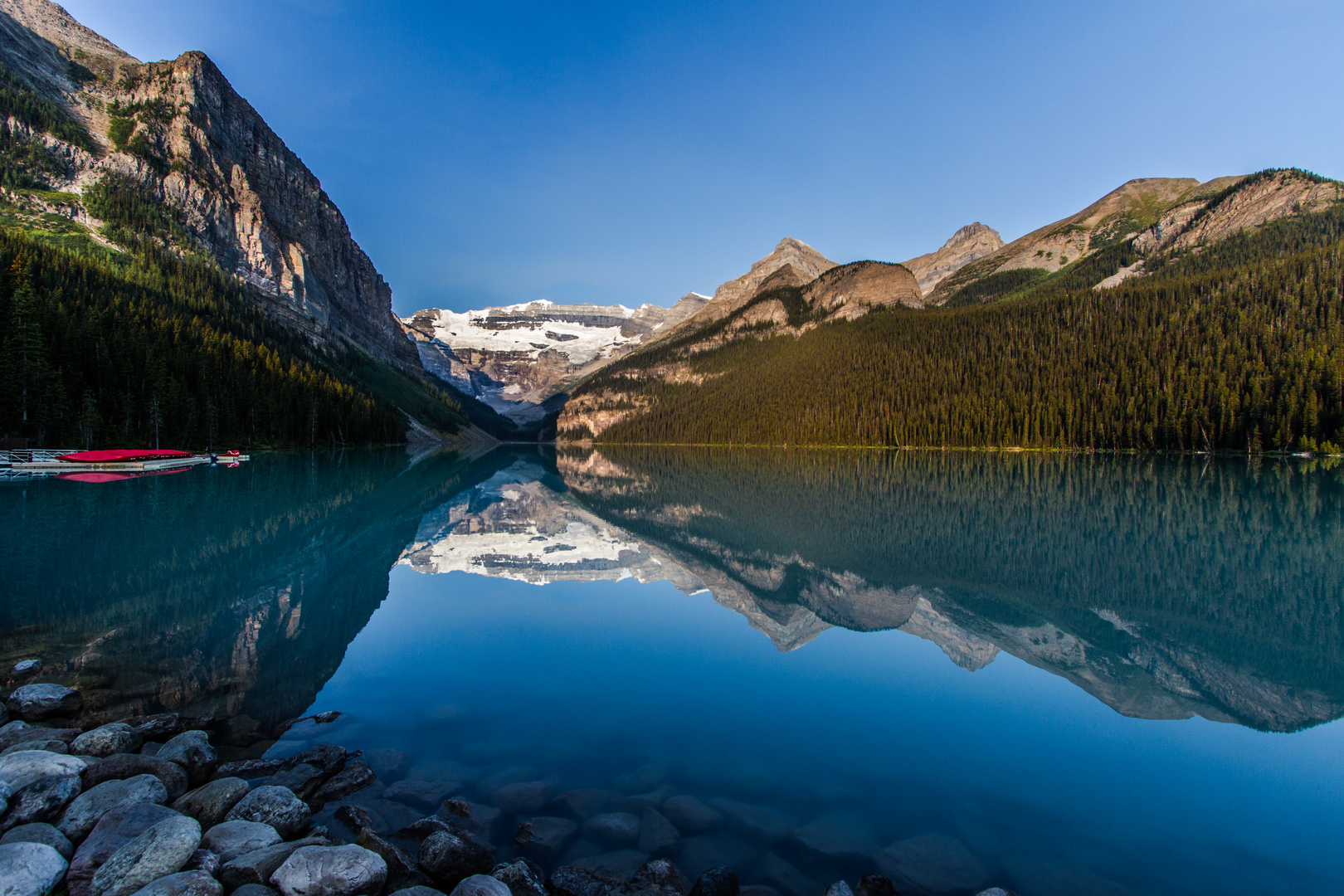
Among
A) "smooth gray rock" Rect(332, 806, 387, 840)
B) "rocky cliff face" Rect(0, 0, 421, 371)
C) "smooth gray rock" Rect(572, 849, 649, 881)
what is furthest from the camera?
"rocky cliff face" Rect(0, 0, 421, 371)

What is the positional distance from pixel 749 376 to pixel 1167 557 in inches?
5417

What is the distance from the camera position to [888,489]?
39250 mm

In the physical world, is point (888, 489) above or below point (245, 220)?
below

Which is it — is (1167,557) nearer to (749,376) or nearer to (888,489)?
(888,489)

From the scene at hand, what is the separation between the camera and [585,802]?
640 cm

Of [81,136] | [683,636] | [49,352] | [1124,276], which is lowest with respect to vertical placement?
[683,636]

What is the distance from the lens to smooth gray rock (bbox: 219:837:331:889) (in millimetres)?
4723

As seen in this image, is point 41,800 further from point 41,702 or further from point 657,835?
point 657,835

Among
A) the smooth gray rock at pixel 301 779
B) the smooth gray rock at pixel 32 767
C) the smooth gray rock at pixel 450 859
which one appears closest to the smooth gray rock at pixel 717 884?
the smooth gray rock at pixel 450 859

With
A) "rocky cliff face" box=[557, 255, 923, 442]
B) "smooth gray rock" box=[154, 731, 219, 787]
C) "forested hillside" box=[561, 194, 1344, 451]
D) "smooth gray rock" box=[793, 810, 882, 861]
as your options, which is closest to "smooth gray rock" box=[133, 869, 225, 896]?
"smooth gray rock" box=[154, 731, 219, 787]

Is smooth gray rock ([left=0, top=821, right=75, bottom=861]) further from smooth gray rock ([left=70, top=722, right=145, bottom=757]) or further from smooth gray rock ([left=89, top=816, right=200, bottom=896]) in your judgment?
smooth gray rock ([left=70, top=722, right=145, bottom=757])

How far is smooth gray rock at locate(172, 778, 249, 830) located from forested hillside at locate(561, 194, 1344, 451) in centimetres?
A: 9294

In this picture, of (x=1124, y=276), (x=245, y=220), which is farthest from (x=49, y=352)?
(x=1124, y=276)

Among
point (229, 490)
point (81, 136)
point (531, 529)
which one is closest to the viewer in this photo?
point (531, 529)
